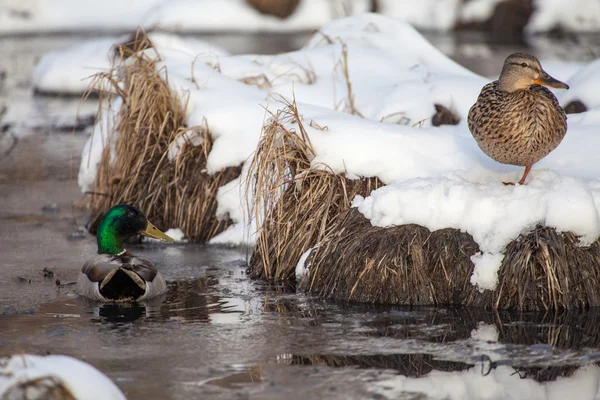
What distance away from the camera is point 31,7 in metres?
26.2

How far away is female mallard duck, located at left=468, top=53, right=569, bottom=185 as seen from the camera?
19.1 feet

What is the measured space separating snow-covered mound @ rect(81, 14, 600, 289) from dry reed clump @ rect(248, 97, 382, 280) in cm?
10

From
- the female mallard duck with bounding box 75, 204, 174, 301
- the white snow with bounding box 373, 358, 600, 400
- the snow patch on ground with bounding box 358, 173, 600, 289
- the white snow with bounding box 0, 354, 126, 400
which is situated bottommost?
the white snow with bounding box 373, 358, 600, 400

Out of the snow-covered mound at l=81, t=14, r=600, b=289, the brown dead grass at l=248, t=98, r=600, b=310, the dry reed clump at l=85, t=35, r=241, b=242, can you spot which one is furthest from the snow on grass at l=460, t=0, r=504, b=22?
the brown dead grass at l=248, t=98, r=600, b=310

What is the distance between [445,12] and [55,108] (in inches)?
508

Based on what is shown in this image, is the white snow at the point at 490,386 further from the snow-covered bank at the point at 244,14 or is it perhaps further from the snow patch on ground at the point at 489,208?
the snow-covered bank at the point at 244,14

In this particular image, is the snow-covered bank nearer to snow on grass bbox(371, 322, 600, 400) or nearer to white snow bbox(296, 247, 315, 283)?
white snow bbox(296, 247, 315, 283)

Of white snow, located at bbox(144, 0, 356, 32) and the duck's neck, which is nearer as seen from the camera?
the duck's neck

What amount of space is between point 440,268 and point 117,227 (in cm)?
222

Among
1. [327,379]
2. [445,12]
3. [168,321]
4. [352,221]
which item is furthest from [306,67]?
[445,12]

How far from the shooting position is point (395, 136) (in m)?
6.71

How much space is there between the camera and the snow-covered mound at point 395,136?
5902mm

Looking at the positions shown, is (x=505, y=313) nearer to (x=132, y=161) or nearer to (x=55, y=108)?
(x=132, y=161)

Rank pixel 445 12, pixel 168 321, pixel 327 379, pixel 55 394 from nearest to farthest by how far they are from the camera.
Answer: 1. pixel 55 394
2. pixel 327 379
3. pixel 168 321
4. pixel 445 12
